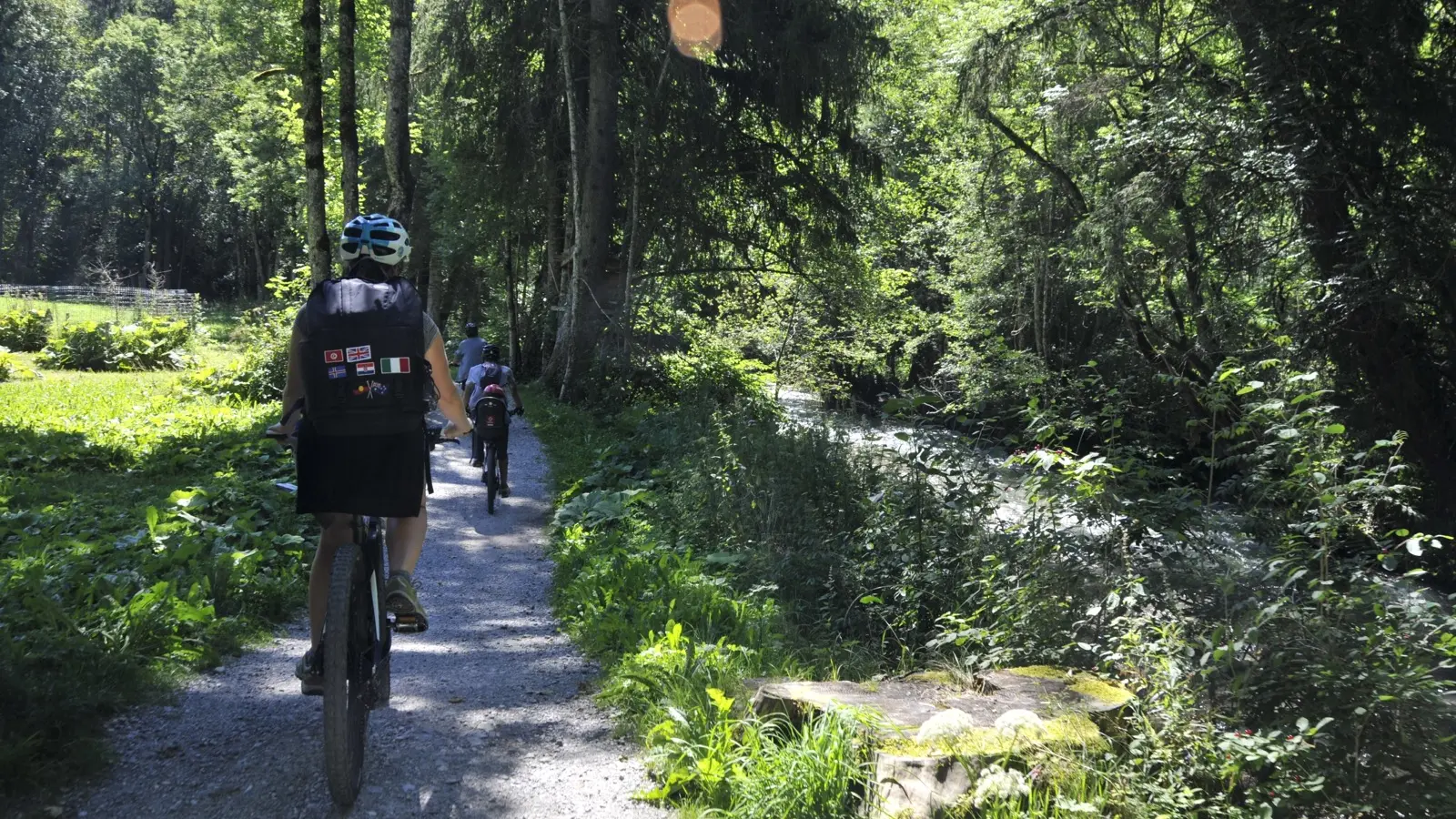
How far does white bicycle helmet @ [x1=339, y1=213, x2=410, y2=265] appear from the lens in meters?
4.43

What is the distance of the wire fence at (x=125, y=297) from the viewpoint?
38.5m

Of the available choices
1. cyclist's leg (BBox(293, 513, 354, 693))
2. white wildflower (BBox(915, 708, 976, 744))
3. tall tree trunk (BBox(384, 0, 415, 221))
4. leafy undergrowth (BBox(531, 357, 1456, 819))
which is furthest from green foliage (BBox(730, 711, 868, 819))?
tall tree trunk (BBox(384, 0, 415, 221))

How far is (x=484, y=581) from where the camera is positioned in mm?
8891

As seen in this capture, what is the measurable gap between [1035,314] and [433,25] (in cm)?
1504

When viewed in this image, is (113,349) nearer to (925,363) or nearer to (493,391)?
(493,391)

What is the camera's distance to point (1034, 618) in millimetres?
6160

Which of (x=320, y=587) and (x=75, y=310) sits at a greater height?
(x=75, y=310)

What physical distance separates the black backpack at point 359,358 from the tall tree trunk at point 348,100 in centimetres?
1293

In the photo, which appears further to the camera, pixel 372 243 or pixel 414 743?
pixel 414 743

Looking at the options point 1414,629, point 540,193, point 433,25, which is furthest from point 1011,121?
point 1414,629

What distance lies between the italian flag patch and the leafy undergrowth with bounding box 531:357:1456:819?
1838mm

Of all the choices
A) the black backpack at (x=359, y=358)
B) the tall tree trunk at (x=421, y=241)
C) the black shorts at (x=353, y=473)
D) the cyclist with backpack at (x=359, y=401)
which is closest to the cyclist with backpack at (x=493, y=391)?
the cyclist with backpack at (x=359, y=401)

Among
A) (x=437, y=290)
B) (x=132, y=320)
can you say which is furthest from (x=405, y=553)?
(x=437, y=290)

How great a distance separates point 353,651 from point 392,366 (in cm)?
105
